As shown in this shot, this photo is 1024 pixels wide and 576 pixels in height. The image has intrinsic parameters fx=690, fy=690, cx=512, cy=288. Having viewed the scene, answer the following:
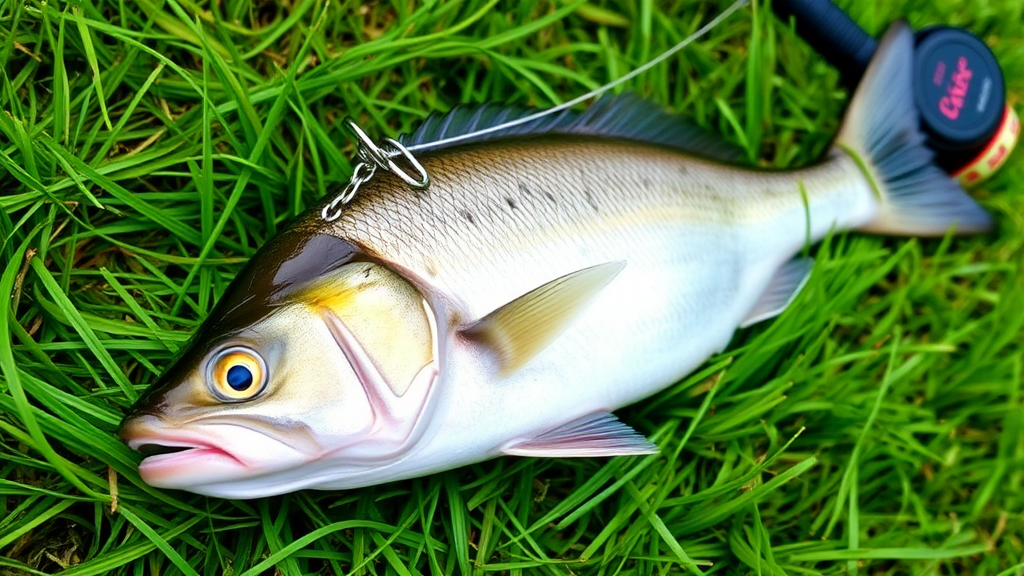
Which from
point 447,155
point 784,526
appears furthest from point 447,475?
point 784,526

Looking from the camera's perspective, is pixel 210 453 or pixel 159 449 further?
pixel 159 449

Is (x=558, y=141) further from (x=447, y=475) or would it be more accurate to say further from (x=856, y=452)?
(x=856, y=452)

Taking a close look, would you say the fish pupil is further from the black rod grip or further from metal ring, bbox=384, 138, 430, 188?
the black rod grip

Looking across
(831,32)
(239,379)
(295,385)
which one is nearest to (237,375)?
(239,379)

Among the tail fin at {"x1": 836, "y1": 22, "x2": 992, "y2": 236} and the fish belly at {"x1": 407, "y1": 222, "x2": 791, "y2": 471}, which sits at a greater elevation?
the tail fin at {"x1": 836, "y1": 22, "x2": 992, "y2": 236}

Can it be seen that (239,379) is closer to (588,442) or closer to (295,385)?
(295,385)

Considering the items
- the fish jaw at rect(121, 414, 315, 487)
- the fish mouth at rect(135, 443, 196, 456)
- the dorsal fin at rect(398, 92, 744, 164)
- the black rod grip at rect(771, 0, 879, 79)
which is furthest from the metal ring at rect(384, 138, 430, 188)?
the black rod grip at rect(771, 0, 879, 79)

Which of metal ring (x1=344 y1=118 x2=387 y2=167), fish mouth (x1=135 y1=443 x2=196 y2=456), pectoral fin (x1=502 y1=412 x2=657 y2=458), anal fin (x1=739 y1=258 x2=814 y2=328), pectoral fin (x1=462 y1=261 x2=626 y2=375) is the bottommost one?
pectoral fin (x1=502 y1=412 x2=657 y2=458)
